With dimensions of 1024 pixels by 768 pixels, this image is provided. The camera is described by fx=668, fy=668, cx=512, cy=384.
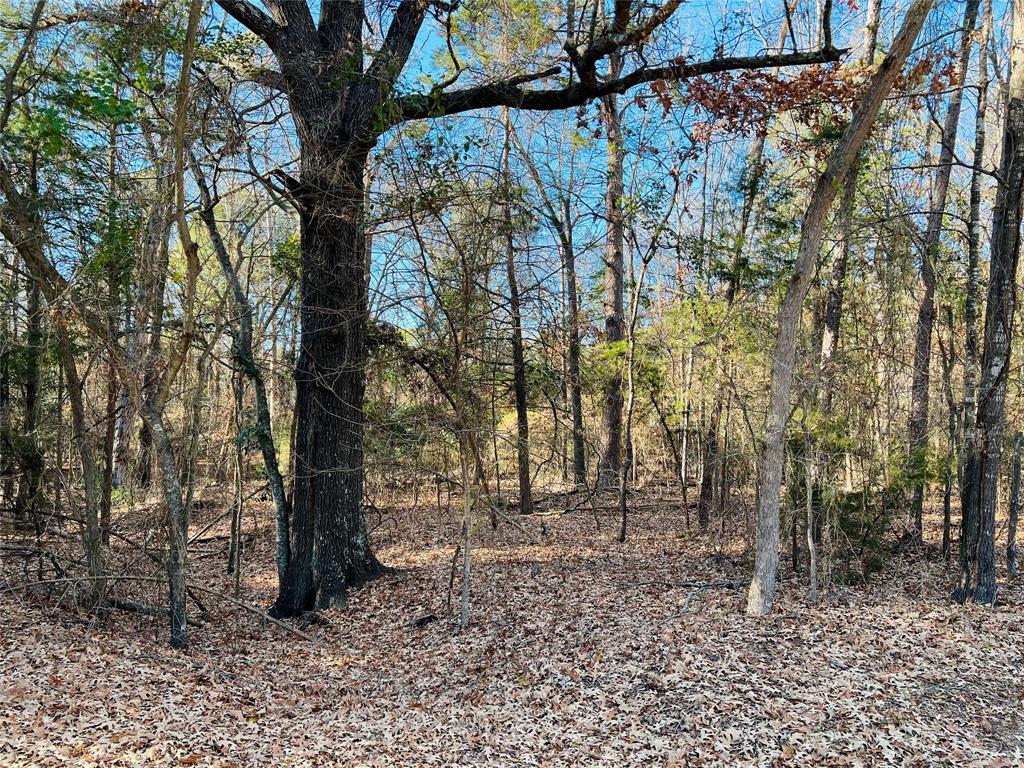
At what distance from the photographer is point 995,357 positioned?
659 cm

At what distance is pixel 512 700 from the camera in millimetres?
5254

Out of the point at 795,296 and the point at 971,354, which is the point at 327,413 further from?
the point at 971,354

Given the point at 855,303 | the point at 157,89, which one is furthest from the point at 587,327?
the point at 157,89

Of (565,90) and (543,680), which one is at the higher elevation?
(565,90)

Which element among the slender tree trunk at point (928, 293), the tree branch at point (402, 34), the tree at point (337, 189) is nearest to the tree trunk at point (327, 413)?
the tree at point (337, 189)

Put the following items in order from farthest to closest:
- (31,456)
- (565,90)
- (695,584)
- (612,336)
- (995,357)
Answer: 1. (612,336)
2. (31,456)
3. (695,584)
4. (565,90)
5. (995,357)

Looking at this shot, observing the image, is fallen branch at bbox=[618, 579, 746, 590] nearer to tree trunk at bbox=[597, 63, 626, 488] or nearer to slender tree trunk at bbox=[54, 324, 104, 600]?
slender tree trunk at bbox=[54, 324, 104, 600]

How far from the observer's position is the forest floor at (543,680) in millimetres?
4371

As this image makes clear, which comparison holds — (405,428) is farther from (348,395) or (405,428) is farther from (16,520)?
(16,520)

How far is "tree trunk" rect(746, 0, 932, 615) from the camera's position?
5.75m

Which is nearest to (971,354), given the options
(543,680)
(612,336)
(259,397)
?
(543,680)

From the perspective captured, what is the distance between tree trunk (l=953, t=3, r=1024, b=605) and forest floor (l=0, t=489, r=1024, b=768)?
1.71 ft

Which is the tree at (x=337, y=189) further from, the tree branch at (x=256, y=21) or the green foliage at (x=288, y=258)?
the green foliage at (x=288, y=258)

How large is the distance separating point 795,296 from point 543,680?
4.11m
